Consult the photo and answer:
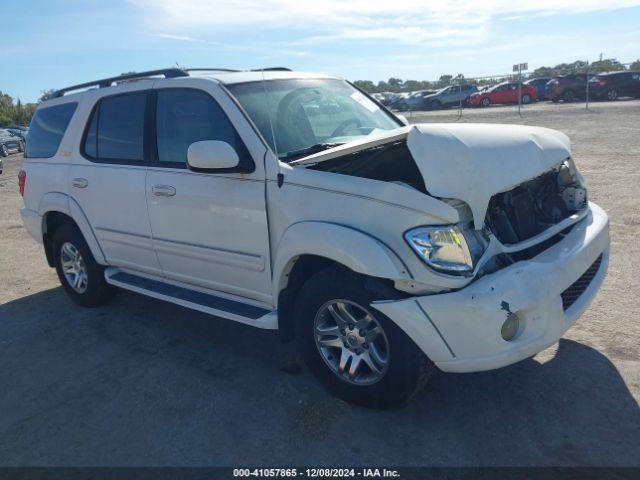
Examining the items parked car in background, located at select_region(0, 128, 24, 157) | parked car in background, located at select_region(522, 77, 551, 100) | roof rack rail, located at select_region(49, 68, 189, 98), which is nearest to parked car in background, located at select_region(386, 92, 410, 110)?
parked car in background, located at select_region(522, 77, 551, 100)

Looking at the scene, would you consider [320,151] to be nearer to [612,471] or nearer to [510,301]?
[510,301]

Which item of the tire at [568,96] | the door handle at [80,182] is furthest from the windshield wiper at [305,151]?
the tire at [568,96]

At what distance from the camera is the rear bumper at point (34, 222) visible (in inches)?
225

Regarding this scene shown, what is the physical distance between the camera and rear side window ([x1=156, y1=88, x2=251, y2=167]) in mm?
3977

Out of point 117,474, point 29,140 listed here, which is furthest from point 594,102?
point 117,474

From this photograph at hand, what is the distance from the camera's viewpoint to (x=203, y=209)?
4.00m

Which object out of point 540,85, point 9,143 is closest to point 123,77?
point 9,143

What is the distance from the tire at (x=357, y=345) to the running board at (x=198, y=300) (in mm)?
310

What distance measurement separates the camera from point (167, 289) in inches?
179

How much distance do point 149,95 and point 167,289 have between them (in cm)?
153

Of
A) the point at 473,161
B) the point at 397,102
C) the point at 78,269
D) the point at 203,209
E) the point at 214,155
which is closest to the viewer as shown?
the point at 473,161

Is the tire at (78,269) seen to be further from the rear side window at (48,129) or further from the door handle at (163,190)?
the door handle at (163,190)

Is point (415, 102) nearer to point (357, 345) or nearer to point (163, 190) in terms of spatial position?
point (163, 190)

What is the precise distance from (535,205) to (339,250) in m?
1.47
